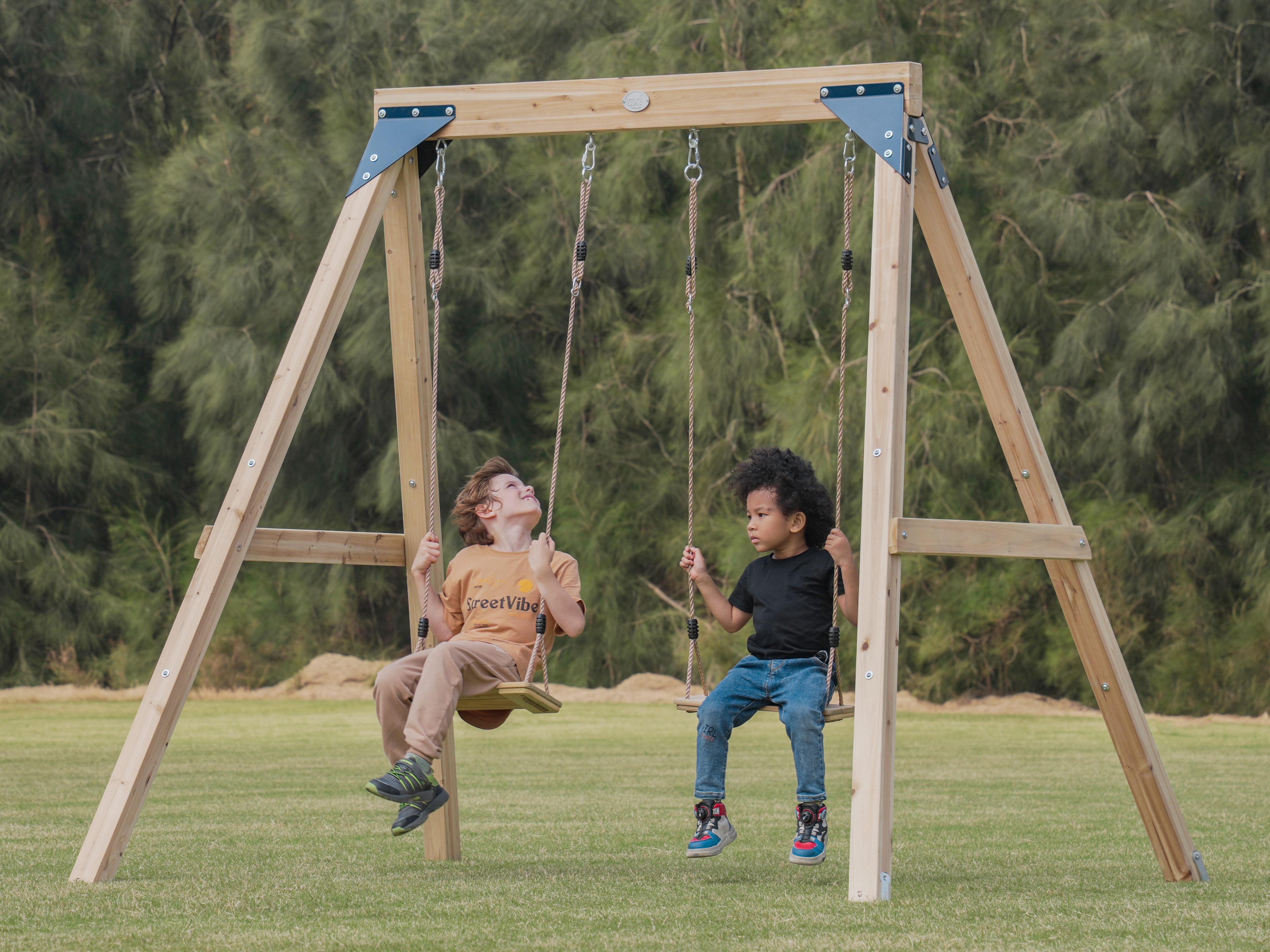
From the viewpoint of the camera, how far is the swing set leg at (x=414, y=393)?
465 centimetres

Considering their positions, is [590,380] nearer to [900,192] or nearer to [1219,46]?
[1219,46]

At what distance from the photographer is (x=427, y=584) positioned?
4.58 m

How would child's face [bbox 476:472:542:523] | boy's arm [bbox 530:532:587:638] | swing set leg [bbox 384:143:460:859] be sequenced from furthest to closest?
child's face [bbox 476:472:542:523]
swing set leg [bbox 384:143:460:859]
boy's arm [bbox 530:532:587:638]

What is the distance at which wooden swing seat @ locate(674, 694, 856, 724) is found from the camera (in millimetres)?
4195

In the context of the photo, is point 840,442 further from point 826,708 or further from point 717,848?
point 717,848

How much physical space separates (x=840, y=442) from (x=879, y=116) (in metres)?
0.92

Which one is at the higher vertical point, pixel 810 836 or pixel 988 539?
pixel 988 539

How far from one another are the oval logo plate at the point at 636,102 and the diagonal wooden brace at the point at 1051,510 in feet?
2.65

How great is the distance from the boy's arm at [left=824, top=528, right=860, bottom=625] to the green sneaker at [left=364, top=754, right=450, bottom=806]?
1.21 meters

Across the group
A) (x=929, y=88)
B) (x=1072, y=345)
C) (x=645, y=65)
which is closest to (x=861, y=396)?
(x=1072, y=345)

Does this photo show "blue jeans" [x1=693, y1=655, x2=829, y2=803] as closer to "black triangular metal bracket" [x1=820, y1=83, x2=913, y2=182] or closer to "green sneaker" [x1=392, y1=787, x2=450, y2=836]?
"green sneaker" [x1=392, y1=787, x2=450, y2=836]

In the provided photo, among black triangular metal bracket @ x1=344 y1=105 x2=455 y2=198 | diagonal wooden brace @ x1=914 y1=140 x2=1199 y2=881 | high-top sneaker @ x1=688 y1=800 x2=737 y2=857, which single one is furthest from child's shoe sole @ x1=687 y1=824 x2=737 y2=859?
black triangular metal bracket @ x1=344 y1=105 x2=455 y2=198

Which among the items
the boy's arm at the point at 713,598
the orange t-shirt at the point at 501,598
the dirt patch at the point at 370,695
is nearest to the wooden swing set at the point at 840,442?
the orange t-shirt at the point at 501,598

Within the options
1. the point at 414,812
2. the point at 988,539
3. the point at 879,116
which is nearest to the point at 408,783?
the point at 414,812
